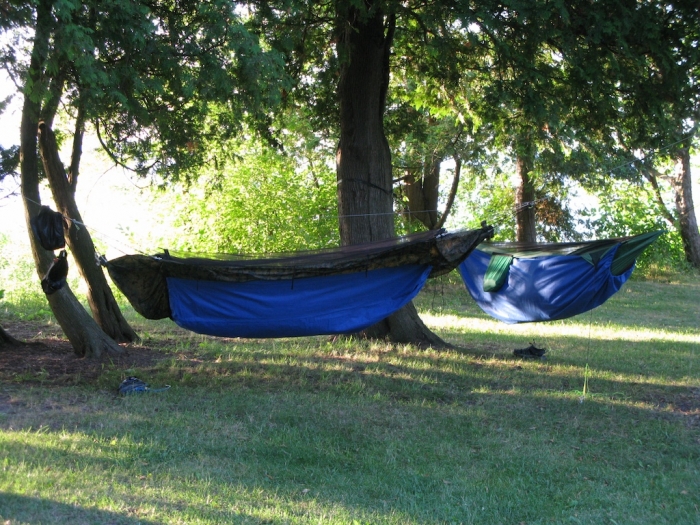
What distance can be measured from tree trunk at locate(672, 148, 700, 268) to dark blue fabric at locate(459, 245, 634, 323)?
586 inches

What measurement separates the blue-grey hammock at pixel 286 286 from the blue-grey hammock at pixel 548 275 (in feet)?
3.40

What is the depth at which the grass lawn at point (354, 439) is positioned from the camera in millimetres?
3498

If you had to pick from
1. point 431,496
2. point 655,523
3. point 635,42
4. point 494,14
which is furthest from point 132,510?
point 635,42

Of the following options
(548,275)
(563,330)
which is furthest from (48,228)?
(563,330)

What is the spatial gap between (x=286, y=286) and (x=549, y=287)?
2.48 m

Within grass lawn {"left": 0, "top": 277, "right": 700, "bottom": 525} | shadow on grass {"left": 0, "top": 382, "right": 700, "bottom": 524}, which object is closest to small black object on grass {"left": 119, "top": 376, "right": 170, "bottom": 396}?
grass lawn {"left": 0, "top": 277, "right": 700, "bottom": 525}

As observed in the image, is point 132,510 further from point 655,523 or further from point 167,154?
point 167,154

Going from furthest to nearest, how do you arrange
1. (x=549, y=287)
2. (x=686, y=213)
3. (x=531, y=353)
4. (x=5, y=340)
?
(x=686, y=213)
(x=531, y=353)
(x=5, y=340)
(x=549, y=287)

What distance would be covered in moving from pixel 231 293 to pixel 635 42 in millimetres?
3956

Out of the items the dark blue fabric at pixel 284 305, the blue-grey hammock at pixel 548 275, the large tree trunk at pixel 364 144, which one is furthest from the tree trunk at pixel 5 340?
the blue-grey hammock at pixel 548 275

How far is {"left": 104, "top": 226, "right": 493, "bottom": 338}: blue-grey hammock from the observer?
17.2 ft

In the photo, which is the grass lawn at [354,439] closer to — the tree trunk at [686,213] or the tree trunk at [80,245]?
the tree trunk at [80,245]

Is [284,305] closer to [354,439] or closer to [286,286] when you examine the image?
[286,286]

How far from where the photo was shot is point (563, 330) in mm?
10195
